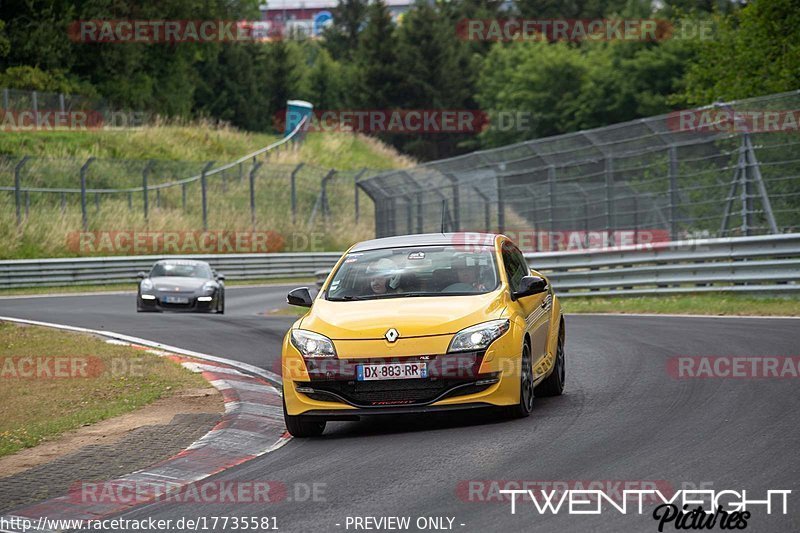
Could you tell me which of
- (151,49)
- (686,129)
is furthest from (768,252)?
(151,49)

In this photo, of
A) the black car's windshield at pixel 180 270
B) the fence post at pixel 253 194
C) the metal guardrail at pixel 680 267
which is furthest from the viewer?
the fence post at pixel 253 194

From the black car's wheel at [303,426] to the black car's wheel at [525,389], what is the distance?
1.42m

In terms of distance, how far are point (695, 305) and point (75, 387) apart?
10.6 m

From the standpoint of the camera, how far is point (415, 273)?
10008 millimetres

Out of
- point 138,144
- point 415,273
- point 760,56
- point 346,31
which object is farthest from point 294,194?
point 346,31

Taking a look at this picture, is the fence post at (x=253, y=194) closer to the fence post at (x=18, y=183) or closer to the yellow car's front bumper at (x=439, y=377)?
the fence post at (x=18, y=183)

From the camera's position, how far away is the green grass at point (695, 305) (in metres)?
18.3

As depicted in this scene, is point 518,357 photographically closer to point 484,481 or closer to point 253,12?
point 484,481

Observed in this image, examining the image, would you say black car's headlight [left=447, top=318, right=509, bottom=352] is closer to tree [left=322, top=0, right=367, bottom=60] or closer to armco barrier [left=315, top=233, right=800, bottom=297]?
armco barrier [left=315, top=233, right=800, bottom=297]

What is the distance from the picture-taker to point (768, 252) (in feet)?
62.5

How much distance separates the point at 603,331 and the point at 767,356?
4106 mm

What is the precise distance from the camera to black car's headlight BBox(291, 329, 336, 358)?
8.98m

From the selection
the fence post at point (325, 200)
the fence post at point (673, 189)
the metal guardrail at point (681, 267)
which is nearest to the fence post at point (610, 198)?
the metal guardrail at point (681, 267)

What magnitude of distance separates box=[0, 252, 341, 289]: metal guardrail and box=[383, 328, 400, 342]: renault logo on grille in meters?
28.0
